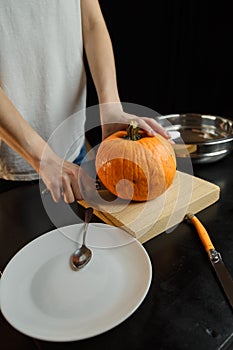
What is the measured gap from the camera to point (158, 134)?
832 mm

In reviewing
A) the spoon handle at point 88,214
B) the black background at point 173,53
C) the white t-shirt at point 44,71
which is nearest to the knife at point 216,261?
the spoon handle at point 88,214

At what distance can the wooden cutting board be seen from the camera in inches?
28.9

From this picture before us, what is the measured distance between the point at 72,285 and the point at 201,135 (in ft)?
2.34

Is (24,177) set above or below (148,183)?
below

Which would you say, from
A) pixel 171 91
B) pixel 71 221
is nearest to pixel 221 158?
pixel 71 221

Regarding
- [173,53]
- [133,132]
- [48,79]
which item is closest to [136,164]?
[133,132]

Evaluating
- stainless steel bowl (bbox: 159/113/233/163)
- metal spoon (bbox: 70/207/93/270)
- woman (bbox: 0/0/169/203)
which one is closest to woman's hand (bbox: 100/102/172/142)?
woman (bbox: 0/0/169/203)

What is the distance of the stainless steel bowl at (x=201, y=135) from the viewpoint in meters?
0.95

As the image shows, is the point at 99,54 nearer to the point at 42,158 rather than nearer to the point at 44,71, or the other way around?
the point at 44,71

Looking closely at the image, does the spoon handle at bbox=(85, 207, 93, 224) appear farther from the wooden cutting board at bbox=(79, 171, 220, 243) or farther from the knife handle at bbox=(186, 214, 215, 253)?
the knife handle at bbox=(186, 214, 215, 253)

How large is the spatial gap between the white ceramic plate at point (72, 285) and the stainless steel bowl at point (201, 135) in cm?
35

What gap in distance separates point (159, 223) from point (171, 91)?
1.49 meters

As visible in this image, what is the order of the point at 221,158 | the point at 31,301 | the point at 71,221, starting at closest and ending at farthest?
the point at 31,301, the point at 71,221, the point at 221,158

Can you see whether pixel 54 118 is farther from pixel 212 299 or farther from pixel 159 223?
pixel 212 299
